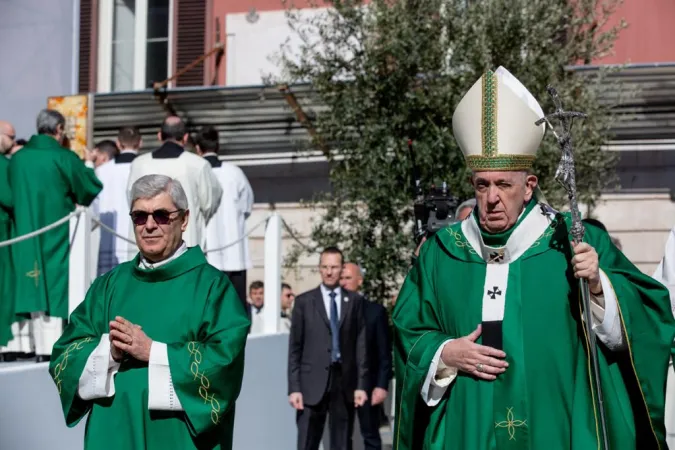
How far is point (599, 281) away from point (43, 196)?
505 cm

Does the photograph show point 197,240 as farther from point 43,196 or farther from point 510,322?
point 510,322

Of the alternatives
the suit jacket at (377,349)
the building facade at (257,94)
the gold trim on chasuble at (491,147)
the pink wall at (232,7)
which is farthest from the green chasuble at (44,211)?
A: the pink wall at (232,7)

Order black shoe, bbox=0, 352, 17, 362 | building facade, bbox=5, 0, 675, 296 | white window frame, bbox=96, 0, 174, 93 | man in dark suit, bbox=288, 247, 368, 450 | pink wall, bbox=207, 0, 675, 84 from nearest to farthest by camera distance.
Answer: black shoe, bbox=0, 352, 17, 362 → man in dark suit, bbox=288, 247, 368, 450 → building facade, bbox=5, 0, 675, 296 → pink wall, bbox=207, 0, 675, 84 → white window frame, bbox=96, 0, 174, 93

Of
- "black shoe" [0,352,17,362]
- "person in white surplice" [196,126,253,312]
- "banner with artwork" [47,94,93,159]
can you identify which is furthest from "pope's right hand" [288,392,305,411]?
"banner with artwork" [47,94,93,159]

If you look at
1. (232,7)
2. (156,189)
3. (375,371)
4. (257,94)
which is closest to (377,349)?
(375,371)

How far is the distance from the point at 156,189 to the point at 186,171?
3997 millimetres

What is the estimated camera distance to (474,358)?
5211 millimetres

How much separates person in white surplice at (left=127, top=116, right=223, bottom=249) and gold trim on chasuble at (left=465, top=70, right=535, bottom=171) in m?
4.24

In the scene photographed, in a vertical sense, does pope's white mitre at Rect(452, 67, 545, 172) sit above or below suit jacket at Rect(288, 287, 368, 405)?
above

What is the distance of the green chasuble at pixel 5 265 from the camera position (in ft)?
29.8

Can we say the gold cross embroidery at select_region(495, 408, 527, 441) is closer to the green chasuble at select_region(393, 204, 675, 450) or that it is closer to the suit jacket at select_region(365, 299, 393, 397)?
the green chasuble at select_region(393, 204, 675, 450)

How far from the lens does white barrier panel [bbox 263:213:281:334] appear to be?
1155 cm

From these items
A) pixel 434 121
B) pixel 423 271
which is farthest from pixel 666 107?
pixel 423 271

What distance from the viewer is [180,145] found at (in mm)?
9867
